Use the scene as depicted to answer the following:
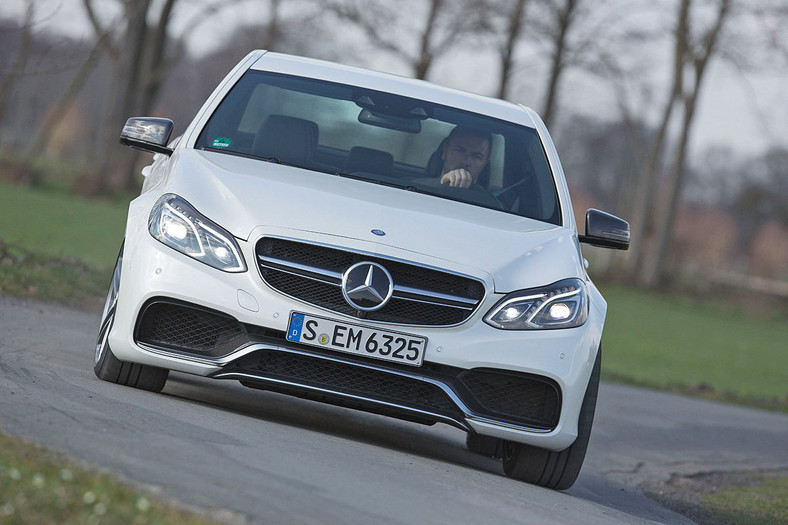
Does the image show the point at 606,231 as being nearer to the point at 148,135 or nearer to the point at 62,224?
the point at 148,135

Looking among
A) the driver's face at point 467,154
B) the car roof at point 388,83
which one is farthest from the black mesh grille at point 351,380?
the car roof at point 388,83

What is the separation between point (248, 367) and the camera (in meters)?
5.71

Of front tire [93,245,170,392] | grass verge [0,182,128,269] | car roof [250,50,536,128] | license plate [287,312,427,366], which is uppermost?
car roof [250,50,536,128]

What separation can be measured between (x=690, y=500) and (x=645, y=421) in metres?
4.41

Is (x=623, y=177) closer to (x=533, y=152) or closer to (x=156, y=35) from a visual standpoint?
(x=156, y=35)

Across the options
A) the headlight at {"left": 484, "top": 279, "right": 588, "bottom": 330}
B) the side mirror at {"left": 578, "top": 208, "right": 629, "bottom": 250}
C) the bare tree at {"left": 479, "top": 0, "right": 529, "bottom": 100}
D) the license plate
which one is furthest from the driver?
the bare tree at {"left": 479, "top": 0, "right": 529, "bottom": 100}

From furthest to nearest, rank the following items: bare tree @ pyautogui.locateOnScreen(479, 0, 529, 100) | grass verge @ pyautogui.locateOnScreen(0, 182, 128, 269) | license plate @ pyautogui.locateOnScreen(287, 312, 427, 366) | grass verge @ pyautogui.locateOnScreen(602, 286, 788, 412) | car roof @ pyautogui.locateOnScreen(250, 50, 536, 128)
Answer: bare tree @ pyautogui.locateOnScreen(479, 0, 529, 100)
grass verge @ pyautogui.locateOnScreen(602, 286, 788, 412)
grass verge @ pyautogui.locateOnScreen(0, 182, 128, 269)
car roof @ pyautogui.locateOnScreen(250, 50, 536, 128)
license plate @ pyautogui.locateOnScreen(287, 312, 427, 366)

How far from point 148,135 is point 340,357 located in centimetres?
193

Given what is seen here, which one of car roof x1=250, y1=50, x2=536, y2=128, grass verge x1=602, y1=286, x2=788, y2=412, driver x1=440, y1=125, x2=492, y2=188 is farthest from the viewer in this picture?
grass verge x1=602, y1=286, x2=788, y2=412

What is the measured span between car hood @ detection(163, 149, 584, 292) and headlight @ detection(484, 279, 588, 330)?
5cm

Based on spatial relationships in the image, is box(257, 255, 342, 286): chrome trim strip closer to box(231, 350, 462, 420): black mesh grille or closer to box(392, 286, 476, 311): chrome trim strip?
box(392, 286, 476, 311): chrome trim strip

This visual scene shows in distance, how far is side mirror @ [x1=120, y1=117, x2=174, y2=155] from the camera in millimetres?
6805

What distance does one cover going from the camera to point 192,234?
580 centimetres

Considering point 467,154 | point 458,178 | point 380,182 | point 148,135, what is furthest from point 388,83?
point 148,135
